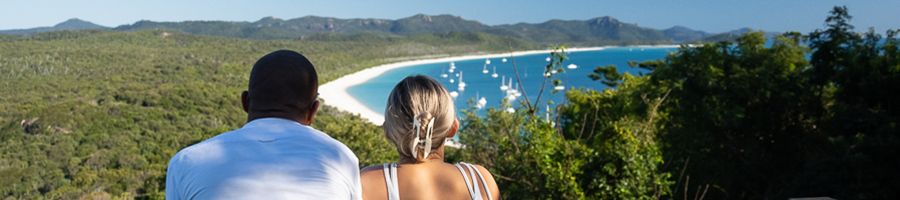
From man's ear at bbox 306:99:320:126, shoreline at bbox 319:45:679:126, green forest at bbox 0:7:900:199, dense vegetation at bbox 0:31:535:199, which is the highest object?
man's ear at bbox 306:99:320:126

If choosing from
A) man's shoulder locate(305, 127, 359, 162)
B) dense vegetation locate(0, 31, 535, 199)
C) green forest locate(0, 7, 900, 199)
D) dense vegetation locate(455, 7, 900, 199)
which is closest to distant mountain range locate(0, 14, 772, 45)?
dense vegetation locate(0, 31, 535, 199)

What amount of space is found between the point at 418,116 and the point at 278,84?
1.16 feet

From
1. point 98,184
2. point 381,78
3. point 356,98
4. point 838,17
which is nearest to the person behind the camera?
point 838,17

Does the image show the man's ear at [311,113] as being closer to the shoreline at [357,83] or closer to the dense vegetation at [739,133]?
the dense vegetation at [739,133]

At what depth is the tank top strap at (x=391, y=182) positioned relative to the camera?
146cm

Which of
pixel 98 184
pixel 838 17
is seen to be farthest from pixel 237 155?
pixel 98 184

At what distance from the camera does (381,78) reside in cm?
6488

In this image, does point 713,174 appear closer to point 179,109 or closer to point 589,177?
point 589,177

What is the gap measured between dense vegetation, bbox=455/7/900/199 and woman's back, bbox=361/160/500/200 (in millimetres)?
2768

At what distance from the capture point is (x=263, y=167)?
41.5 inches

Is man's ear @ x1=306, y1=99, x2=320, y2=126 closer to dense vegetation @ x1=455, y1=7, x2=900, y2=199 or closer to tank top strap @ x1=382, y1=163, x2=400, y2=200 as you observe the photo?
tank top strap @ x1=382, y1=163, x2=400, y2=200

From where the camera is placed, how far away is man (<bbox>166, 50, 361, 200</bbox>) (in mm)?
1036

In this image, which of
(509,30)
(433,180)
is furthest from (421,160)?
(509,30)

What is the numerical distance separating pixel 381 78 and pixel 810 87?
187 ft
